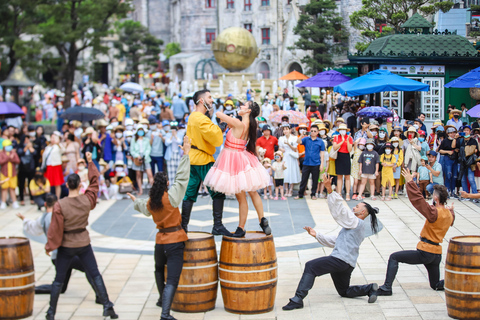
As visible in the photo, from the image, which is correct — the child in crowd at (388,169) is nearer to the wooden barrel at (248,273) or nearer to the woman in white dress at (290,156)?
the woman in white dress at (290,156)

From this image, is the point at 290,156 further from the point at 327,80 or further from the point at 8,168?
the point at 8,168

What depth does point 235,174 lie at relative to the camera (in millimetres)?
8000

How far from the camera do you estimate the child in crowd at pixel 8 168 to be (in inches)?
591

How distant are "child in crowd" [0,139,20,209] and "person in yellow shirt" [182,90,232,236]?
326 inches

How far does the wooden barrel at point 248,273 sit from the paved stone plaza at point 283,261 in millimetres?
181

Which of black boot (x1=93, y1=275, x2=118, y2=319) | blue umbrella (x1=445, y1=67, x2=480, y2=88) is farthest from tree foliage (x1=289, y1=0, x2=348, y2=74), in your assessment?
black boot (x1=93, y1=275, x2=118, y2=319)

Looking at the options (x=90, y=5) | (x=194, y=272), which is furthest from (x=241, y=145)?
(x=90, y=5)

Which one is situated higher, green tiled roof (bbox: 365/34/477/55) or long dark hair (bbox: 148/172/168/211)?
green tiled roof (bbox: 365/34/477/55)

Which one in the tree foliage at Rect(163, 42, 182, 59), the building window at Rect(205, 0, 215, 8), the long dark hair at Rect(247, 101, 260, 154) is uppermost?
the building window at Rect(205, 0, 215, 8)

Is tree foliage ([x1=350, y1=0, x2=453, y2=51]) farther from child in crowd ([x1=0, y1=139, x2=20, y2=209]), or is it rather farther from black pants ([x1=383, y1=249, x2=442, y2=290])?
black pants ([x1=383, y1=249, x2=442, y2=290])

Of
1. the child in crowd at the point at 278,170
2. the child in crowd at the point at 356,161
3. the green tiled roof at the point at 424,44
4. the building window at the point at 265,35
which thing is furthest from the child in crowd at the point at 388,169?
the building window at the point at 265,35

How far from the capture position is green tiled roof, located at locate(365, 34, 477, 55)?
1847 centimetres

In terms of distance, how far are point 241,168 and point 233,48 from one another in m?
35.0

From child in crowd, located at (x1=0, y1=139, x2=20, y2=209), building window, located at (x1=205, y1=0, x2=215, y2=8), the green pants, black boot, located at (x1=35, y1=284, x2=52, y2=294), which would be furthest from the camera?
building window, located at (x1=205, y1=0, x2=215, y2=8)
